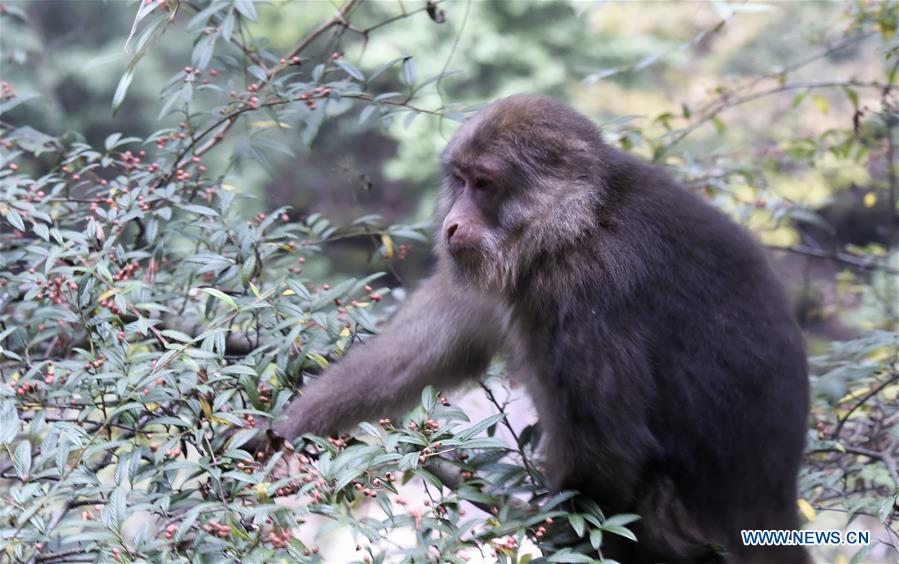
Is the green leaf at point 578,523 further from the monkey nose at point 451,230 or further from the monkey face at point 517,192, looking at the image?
the monkey nose at point 451,230

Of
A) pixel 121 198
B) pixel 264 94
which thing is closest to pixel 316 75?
pixel 264 94

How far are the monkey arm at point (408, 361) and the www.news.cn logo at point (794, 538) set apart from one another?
1.34 m

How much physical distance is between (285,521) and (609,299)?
5.35 feet

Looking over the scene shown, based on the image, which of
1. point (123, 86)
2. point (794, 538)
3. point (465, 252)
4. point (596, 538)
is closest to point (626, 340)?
point (465, 252)

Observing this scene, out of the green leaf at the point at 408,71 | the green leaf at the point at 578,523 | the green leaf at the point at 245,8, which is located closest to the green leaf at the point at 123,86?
the green leaf at the point at 245,8

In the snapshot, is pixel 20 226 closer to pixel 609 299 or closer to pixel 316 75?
pixel 316 75

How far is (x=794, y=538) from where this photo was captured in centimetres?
371

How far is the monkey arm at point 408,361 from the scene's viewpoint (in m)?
3.67

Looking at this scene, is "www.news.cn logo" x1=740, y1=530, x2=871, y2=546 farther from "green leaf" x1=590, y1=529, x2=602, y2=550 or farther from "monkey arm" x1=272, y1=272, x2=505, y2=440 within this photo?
"monkey arm" x1=272, y1=272, x2=505, y2=440

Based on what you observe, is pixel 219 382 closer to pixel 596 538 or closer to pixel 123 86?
pixel 123 86

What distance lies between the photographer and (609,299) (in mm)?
3492

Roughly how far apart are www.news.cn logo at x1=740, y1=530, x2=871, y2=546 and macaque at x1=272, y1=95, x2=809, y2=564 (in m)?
0.04

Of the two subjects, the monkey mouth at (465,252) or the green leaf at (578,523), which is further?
the monkey mouth at (465,252)

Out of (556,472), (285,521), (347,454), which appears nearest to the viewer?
(285,521)
